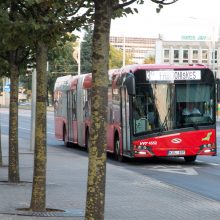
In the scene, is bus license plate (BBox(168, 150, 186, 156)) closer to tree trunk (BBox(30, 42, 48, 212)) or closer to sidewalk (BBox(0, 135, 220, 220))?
sidewalk (BBox(0, 135, 220, 220))

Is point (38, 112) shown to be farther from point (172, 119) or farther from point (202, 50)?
point (202, 50)

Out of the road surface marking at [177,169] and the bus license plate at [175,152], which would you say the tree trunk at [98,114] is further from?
the bus license plate at [175,152]

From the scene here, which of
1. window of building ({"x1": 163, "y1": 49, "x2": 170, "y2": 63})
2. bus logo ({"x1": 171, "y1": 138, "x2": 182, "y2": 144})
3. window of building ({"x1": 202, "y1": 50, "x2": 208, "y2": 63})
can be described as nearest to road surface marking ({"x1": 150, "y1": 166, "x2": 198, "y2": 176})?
bus logo ({"x1": 171, "y1": 138, "x2": 182, "y2": 144})

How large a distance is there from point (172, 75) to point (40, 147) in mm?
11567

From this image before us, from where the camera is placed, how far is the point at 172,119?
830 inches

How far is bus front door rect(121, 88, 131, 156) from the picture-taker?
21.2m

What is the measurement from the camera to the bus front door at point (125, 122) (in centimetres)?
2123

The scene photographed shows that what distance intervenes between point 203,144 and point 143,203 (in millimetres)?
9784

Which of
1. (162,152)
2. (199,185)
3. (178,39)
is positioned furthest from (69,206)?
(178,39)

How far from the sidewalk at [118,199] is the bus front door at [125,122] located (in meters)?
3.99

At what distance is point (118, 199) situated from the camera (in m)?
12.2

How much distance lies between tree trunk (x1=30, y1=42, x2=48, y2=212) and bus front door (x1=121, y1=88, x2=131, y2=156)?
10864 mm

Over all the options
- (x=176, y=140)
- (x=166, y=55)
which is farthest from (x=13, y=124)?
(x=166, y=55)

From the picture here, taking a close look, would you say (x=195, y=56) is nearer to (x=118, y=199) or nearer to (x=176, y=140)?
(x=176, y=140)
